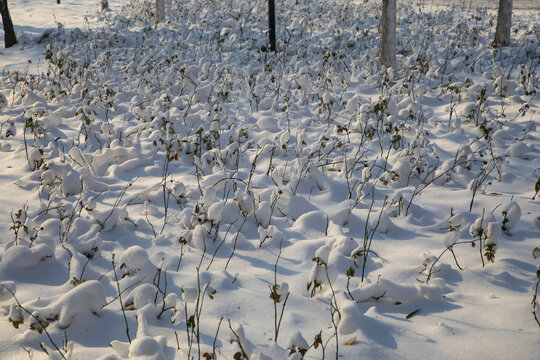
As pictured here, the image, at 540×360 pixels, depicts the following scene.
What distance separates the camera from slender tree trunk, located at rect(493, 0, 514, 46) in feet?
30.1

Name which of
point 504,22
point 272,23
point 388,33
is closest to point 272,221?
point 388,33

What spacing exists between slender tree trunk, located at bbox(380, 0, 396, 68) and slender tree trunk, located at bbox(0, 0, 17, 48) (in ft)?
33.6

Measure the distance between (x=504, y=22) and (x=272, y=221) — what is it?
8523 millimetres

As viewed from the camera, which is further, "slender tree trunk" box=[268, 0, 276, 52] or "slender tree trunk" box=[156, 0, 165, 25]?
"slender tree trunk" box=[156, 0, 165, 25]

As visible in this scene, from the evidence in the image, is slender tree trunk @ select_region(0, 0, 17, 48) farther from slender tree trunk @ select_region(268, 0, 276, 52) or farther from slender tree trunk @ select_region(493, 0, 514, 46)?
slender tree trunk @ select_region(493, 0, 514, 46)

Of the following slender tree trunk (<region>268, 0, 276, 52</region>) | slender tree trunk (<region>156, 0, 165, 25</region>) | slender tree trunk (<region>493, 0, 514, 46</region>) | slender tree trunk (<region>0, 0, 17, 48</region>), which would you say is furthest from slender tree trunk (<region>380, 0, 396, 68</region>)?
slender tree trunk (<region>0, 0, 17, 48</region>)

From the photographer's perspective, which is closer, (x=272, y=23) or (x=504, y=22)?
(x=504, y=22)

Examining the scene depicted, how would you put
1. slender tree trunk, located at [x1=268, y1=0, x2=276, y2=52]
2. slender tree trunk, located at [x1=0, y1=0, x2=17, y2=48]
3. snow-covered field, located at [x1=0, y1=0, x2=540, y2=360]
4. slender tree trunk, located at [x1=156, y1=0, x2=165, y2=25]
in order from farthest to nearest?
slender tree trunk, located at [x1=156, y1=0, x2=165, y2=25], slender tree trunk, located at [x1=0, y1=0, x2=17, y2=48], slender tree trunk, located at [x1=268, y1=0, x2=276, y2=52], snow-covered field, located at [x1=0, y1=0, x2=540, y2=360]

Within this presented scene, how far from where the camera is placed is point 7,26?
12195 mm

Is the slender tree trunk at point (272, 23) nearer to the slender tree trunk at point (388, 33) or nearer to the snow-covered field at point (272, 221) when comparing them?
the snow-covered field at point (272, 221)

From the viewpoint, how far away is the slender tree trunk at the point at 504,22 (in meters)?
9.18

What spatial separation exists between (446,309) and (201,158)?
9.32 ft

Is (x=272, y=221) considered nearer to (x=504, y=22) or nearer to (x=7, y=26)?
(x=504, y=22)

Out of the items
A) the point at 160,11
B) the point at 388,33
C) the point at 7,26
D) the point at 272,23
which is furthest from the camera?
the point at 160,11
